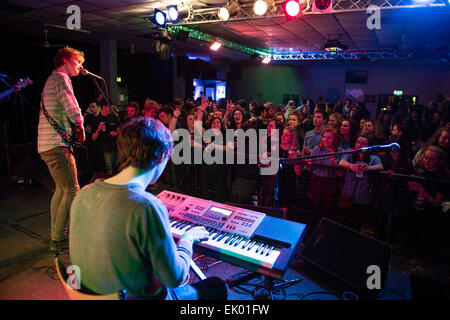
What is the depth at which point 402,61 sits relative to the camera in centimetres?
1196

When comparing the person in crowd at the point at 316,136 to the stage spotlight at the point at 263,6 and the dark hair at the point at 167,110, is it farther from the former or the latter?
the dark hair at the point at 167,110

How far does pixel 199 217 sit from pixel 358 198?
77.6 inches

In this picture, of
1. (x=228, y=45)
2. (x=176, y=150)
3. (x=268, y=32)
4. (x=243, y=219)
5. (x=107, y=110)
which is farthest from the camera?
(x=228, y=45)

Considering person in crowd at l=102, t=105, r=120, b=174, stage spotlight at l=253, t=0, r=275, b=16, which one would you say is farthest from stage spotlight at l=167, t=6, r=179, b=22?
person in crowd at l=102, t=105, r=120, b=174

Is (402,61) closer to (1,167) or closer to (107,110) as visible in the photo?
(107,110)

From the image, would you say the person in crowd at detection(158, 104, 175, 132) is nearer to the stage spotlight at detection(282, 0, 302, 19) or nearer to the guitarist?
the guitarist

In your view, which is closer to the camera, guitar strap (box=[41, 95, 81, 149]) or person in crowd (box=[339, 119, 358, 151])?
guitar strap (box=[41, 95, 81, 149])

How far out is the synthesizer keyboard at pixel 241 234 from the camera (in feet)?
5.53

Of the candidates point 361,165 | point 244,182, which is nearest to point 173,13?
point 244,182

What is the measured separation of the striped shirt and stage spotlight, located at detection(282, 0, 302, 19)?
10.8ft

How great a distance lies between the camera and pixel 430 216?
2.96 m

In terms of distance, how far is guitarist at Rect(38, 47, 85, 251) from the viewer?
2521 mm

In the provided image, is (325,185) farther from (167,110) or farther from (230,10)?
(230,10)
